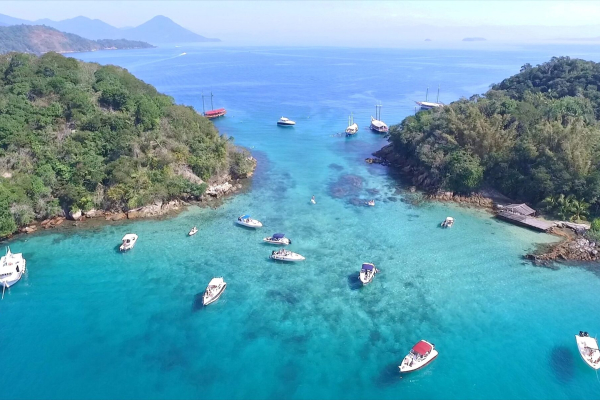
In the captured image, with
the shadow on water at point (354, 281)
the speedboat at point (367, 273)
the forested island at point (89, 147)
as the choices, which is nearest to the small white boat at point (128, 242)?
the forested island at point (89, 147)

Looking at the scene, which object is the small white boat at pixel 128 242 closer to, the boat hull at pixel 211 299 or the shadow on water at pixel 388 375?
the boat hull at pixel 211 299

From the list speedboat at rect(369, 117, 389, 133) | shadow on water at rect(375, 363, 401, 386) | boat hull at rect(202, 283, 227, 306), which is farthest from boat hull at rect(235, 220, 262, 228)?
speedboat at rect(369, 117, 389, 133)

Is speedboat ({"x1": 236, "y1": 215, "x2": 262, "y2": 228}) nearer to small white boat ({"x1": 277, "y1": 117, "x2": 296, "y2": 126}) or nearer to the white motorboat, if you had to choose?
the white motorboat

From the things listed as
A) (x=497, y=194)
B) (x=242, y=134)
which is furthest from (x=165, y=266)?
(x=242, y=134)

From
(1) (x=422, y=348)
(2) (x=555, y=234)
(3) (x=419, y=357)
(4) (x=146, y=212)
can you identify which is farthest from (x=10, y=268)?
(2) (x=555, y=234)

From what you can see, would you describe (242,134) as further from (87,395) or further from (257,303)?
(87,395)

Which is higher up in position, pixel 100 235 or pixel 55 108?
pixel 55 108

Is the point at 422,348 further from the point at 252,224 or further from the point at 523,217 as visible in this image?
the point at 523,217
